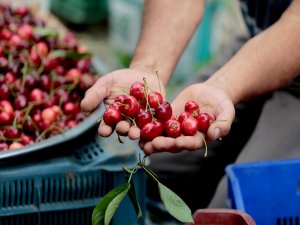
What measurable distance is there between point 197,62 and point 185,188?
1.90 meters

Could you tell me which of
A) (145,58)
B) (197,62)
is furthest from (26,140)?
(197,62)

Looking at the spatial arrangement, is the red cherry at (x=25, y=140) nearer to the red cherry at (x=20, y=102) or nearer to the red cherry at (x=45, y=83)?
the red cherry at (x=20, y=102)

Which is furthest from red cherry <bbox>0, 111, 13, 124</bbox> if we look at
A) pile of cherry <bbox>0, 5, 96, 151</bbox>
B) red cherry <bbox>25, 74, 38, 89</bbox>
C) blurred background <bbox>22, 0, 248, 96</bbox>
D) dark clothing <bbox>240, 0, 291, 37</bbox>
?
blurred background <bbox>22, 0, 248, 96</bbox>

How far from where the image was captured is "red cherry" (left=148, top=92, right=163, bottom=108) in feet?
6.24

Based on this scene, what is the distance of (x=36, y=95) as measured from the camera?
244 centimetres

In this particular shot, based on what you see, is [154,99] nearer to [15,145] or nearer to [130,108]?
[130,108]

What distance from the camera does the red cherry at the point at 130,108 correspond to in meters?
1.84

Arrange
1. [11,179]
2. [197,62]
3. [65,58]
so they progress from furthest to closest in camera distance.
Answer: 1. [197,62]
2. [65,58]
3. [11,179]

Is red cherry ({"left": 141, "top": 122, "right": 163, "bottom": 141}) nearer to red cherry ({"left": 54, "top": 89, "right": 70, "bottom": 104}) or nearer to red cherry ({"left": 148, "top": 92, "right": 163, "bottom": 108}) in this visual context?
red cherry ({"left": 148, "top": 92, "right": 163, "bottom": 108})

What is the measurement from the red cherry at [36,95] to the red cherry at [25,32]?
442mm

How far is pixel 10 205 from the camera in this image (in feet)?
6.65

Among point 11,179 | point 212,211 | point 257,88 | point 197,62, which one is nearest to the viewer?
point 212,211

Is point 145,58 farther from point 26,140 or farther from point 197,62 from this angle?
point 197,62

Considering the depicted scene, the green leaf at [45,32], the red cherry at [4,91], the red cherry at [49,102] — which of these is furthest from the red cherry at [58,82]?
the green leaf at [45,32]
